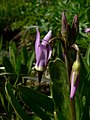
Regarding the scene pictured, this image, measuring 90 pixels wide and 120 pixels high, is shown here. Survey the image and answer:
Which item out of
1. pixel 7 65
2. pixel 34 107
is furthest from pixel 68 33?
pixel 7 65

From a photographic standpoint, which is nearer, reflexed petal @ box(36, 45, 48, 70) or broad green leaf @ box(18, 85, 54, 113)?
reflexed petal @ box(36, 45, 48, 70)

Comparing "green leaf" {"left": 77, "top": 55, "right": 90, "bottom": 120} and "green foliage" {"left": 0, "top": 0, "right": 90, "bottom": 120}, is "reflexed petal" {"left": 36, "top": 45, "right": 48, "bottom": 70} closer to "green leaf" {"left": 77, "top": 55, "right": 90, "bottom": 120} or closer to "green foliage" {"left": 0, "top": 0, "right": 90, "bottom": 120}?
"green foliage" {"left": 0, "top": 0, "right": 90, "bottom": 120}

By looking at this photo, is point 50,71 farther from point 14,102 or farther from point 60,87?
point 14,102

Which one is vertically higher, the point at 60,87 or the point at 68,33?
the point at 68,33

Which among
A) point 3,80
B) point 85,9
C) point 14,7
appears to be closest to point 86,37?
point 85,9

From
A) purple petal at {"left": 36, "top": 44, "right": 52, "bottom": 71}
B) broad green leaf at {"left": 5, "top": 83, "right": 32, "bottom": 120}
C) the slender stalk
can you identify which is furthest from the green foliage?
purple petal at {"left": 36, "top": 44, "right": 52, "bottom": 71}
